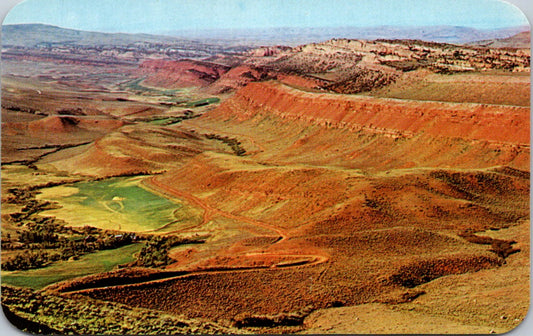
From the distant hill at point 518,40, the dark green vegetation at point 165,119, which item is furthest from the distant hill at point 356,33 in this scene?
the dark green vegetation at point 165,119

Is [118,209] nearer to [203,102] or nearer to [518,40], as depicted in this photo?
[518,40]

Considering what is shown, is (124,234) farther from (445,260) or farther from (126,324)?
(445,260)

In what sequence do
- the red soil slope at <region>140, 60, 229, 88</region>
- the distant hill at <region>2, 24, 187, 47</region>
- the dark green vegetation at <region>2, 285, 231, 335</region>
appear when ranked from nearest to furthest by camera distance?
the dark green vegetation at <region>2, 285, 231, 335</region> → the distant hill at <region>2, 24, 187, 47</region> → the red soil slope at <region>140, 60, 229, 88</region>

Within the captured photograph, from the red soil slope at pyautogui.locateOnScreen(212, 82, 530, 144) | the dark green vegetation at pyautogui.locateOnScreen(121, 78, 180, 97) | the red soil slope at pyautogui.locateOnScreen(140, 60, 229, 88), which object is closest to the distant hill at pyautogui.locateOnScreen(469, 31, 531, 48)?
the red soil slope at pyautogui.locateOnScreen(212, 82, 530, 144)

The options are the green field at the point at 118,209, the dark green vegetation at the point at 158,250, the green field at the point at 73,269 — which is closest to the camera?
the green field at the point at 73,269

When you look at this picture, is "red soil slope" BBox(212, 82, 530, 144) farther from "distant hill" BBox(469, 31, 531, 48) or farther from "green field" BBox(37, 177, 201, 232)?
"green field" BBox(37, 177, 201, 232)

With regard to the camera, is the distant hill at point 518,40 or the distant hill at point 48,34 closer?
the distant hill at point 518,40

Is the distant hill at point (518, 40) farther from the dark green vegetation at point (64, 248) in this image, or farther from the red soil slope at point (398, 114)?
the dark green vegetation at point (64, 248)
